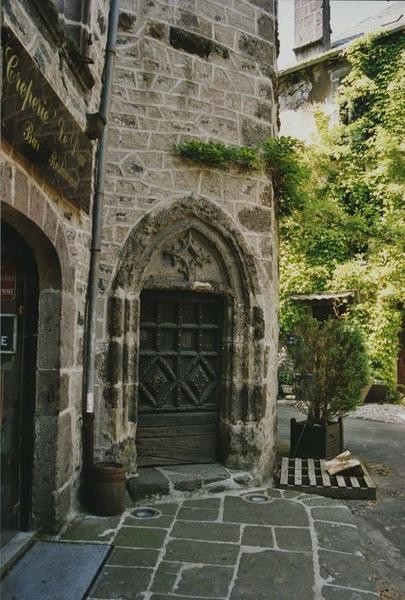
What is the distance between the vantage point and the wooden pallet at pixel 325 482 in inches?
189

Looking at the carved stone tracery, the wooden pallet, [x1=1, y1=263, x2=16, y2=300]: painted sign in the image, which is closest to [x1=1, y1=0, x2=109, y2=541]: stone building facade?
[x1=1, y1=263, x2=16, y2=300]: painted sign

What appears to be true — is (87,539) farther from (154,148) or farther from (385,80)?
(385,80)

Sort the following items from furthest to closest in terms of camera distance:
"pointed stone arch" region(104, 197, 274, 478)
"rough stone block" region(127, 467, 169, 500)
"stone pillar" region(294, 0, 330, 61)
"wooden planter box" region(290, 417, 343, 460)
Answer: "stone pillar" region(294, 0, 330, 61), "wooden planter box" region(290, 417, 343, 460), "pointed stone arch" region(104, 197, 274, 478), "rough stone block" region(127, 467, 169, 500)

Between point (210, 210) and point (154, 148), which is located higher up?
point (154, 148)

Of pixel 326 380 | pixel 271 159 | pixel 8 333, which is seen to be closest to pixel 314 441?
pixel 326 380

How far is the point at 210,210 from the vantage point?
479cm

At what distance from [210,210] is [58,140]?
6.71 feet

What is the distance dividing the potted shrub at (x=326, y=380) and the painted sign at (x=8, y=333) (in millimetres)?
3604

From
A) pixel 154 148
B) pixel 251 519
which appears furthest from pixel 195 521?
pixel 154 148

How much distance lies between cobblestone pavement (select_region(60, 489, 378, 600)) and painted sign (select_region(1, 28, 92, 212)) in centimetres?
234

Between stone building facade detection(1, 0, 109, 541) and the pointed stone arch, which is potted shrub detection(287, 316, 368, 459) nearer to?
the pointed stone arch

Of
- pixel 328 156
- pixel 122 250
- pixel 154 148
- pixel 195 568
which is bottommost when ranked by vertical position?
pixel 195 568

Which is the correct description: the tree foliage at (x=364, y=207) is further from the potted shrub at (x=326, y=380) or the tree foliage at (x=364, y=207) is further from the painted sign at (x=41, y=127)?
the painted sign at (x=41, y=127)

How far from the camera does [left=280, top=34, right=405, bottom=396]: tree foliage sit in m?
11.1
